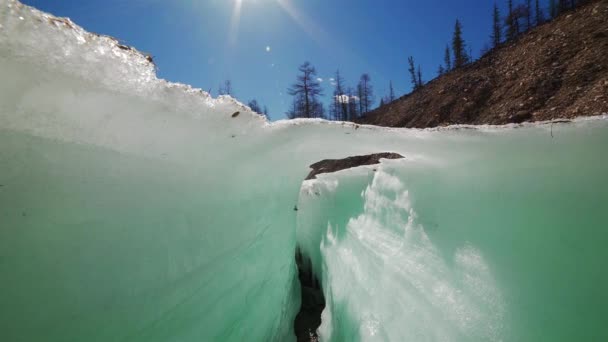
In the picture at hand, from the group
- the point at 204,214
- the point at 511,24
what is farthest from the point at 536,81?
the point at 511,24

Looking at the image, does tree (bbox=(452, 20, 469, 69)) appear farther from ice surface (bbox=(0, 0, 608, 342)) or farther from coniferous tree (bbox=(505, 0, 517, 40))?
ice surface (bbox=(0, 0, 608, 342))

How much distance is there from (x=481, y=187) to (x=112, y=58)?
277cm

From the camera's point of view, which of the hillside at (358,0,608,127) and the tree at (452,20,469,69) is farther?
the tree at (452,20,469,69)

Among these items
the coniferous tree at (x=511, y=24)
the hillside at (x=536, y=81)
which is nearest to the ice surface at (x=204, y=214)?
the hillside at (x=536, y=81)

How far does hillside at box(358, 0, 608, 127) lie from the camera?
894 centimetres

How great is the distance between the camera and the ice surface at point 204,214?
1.32 metres

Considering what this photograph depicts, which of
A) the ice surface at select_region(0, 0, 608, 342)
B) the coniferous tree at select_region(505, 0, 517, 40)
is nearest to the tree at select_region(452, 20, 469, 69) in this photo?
the coniferous tree at select_region(505, 0, 517, 40)

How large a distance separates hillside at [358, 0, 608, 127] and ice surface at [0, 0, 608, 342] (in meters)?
8.52

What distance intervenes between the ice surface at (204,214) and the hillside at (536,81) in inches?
335

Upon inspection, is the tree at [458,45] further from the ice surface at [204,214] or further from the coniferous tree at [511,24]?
the ice surface at [204,214]

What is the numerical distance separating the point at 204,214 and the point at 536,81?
14.8 m

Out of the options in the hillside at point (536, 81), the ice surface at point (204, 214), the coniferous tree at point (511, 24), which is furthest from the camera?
the coniferous tree at point (511, 24)

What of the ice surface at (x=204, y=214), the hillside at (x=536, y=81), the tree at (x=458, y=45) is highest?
the tree at (x=458, y=45)

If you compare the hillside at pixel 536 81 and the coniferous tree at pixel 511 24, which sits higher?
the coniferous tree at pixel 511 24
